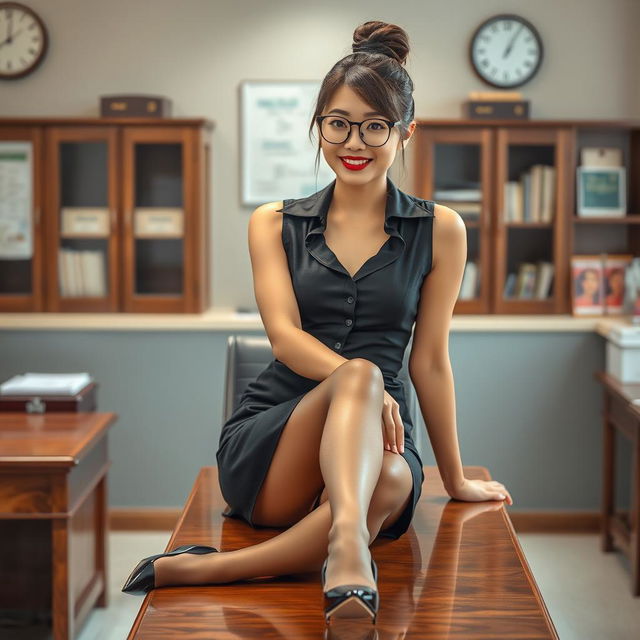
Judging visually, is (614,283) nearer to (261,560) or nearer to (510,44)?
(510,44)

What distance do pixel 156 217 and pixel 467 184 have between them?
1320mm

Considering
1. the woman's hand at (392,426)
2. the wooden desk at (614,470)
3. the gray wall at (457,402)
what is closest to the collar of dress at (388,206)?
the woman's hand at (392,426)

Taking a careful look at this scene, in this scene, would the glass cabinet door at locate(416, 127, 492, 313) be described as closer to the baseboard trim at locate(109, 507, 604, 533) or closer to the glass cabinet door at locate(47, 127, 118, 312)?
the baseboard trim at locate(109, 507, 604, 533)

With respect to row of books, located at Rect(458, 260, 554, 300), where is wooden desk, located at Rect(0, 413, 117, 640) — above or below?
below

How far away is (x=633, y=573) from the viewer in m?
3.45

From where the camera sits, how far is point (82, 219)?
416 centimetres

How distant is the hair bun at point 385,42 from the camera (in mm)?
2002

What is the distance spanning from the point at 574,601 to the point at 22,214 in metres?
2.67

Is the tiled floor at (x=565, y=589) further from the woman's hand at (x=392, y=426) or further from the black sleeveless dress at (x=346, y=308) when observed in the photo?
the woman's hand at (x=392, y=426)

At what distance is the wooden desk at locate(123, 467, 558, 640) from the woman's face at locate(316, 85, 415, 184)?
720 millimetres

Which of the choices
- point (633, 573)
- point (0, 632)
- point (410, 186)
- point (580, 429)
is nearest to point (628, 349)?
point (580, 429)

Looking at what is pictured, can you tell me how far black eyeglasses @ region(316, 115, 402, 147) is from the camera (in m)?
1.89

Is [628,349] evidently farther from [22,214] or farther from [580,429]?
[22,214]

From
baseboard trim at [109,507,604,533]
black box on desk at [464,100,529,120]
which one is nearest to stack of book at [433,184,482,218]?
black box on desk at [464,100,529,120]
